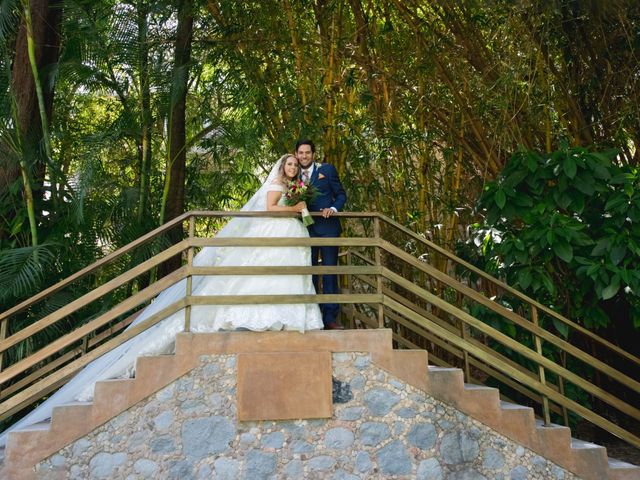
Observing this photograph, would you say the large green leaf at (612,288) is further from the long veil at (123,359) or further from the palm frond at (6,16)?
the palm frond at (6,16)

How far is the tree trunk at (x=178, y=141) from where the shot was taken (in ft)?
24.5

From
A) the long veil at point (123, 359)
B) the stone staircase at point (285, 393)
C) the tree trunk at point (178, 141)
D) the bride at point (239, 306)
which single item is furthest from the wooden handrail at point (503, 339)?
the tree trunk at point (178, 141)

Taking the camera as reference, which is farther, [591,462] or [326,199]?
[326,199]

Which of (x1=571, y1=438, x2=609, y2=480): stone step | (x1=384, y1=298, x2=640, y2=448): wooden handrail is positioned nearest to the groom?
(x1=384, y1=298, x2=640, y2=448): wooden handrail

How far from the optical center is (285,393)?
15.0ft

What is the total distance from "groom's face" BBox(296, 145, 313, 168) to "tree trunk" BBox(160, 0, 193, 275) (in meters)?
2.47

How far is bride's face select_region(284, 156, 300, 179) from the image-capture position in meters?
5.21

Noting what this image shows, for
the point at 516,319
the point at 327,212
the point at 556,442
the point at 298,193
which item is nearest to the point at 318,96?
the point at 298,193

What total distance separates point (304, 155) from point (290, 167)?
0.20 m

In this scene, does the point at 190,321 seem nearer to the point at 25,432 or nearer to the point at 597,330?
the point at 25,432

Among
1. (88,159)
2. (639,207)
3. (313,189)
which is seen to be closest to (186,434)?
(313,189)

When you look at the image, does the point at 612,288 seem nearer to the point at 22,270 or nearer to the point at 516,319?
the point at 516,319

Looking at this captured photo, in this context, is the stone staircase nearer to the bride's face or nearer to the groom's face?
the bride's face

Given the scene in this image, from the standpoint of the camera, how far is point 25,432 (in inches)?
167
